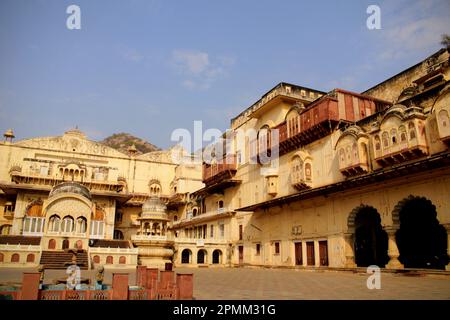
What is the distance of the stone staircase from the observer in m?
27.5

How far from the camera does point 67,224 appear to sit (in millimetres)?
35531

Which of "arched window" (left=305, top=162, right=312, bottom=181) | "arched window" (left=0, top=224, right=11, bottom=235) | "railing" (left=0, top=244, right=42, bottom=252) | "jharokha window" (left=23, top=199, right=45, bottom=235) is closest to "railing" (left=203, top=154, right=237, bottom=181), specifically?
"arched window" (left=305, top=162, right=312, bottom=181)

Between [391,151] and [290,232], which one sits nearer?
[391,151]

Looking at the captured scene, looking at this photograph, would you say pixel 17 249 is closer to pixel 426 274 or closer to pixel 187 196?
pixel 187 196

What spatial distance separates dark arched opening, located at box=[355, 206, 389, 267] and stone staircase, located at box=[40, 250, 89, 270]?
1972cm

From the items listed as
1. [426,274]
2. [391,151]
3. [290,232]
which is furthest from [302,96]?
[426,274]

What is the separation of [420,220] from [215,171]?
75.8ft

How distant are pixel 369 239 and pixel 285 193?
7684mm

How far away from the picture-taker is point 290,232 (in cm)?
2834

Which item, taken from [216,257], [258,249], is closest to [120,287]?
[258,249]

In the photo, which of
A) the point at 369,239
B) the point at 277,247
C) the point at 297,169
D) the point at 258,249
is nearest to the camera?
the point at 369,239

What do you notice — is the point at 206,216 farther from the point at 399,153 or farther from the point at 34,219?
the point at 399,153

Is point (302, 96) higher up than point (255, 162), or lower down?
higher up
